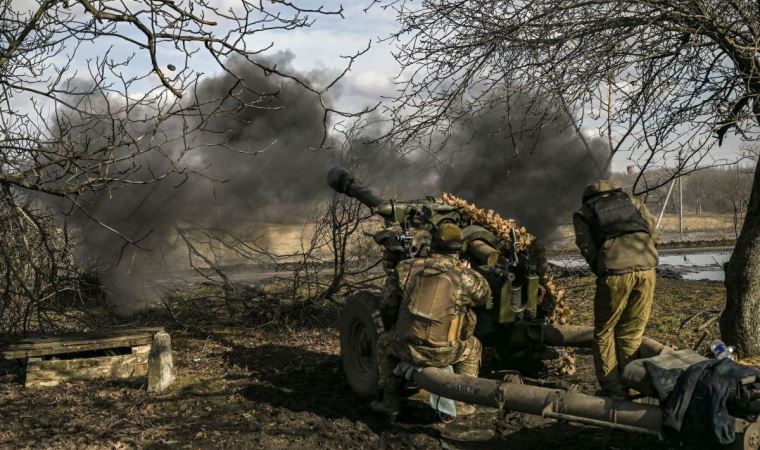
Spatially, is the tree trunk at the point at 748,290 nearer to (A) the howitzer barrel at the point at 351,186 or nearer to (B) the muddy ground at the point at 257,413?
(B) the muddy ground at the point at 257,413

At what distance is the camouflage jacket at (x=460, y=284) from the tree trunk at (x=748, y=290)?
340cm

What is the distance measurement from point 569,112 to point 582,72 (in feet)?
1.41

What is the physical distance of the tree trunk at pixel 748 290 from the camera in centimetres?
790

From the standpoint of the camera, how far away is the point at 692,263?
69.9 feet

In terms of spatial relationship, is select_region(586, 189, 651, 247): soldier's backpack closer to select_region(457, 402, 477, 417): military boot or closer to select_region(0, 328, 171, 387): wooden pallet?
select_region(457, 402, 477, 417): military boot

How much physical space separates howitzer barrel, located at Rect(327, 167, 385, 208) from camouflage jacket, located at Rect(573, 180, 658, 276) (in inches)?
110

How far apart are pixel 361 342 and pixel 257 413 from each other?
1267 mm

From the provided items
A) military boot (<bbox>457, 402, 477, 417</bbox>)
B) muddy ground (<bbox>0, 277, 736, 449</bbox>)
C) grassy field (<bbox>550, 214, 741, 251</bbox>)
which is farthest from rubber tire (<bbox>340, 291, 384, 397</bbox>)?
grassy field (<bbox>550, 214, 741, 251</bbox>)

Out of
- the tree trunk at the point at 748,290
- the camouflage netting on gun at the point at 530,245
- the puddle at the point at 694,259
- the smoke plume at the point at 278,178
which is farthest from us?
the puddle at the point at 694,259

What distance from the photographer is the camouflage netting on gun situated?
7.24 m

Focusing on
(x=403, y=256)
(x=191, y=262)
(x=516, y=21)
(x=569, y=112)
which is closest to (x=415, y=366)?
(x=403, y=256)

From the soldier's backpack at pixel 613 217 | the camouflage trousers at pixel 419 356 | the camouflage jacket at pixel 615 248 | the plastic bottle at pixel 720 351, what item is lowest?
the camouflage trousers at pixel 419 356

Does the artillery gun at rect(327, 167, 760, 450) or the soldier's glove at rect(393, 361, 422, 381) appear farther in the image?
the soldier's glove at rect(393, 361, 422, 381)

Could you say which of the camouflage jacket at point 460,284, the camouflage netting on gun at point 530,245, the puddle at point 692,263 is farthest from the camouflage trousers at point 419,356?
Result: the puddle at point 692,263
